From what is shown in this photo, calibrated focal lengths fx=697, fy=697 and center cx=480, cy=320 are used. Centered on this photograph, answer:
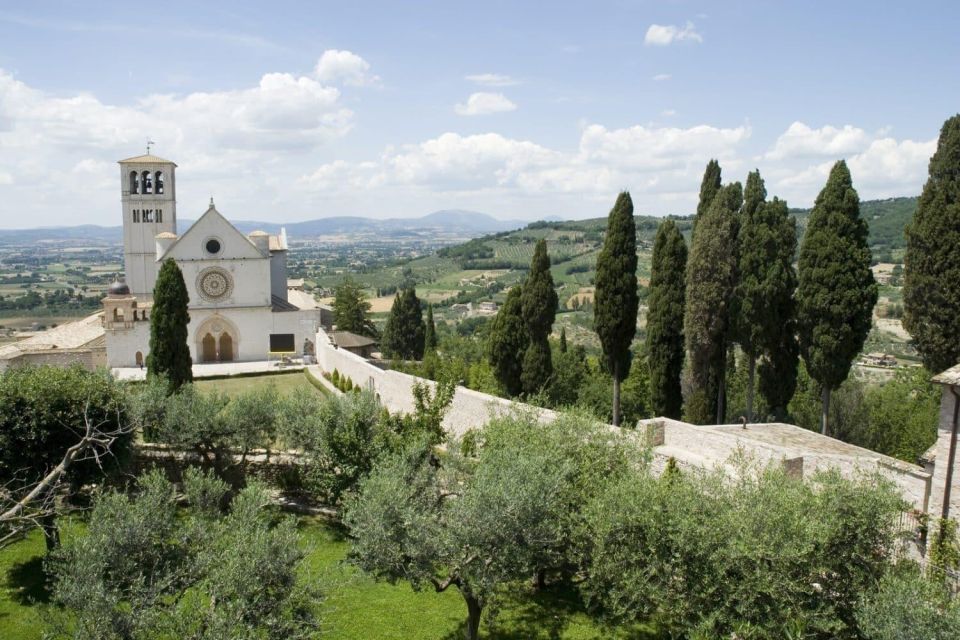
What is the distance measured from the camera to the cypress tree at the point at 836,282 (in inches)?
752

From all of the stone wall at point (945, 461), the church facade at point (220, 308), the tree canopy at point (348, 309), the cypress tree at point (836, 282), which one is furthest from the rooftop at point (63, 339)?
the stone wall at point (945, 461)

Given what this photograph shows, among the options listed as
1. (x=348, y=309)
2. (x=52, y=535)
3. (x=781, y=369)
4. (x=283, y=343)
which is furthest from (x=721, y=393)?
(x=348, y=309)

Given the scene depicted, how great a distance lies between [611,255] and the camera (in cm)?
2255

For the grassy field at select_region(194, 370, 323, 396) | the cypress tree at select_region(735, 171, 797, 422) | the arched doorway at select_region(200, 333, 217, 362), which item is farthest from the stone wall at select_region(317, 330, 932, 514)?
the arched doorway at select_region(200, 333, 217, 362)

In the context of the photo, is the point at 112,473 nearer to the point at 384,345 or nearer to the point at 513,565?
the point at 513,565

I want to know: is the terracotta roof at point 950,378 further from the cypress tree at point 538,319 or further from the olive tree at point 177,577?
the cypress tree at point 538,319

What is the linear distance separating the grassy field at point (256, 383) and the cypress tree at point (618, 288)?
1540 centimetres

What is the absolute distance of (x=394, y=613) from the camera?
1454cm

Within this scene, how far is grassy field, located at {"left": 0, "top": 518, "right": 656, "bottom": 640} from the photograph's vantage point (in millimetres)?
13578

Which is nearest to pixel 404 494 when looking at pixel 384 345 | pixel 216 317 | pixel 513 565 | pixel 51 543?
pixel 513 565

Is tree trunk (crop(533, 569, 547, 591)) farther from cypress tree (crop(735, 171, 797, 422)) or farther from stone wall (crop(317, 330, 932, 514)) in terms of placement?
cypress tree (crop(735, 171, 797, 422))

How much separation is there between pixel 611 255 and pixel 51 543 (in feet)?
55.8

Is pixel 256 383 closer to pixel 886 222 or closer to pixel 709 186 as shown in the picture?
pixel 709 186

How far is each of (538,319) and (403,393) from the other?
605 cm
